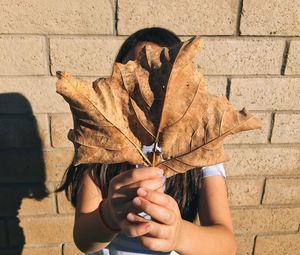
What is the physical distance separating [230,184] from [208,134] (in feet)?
3.55

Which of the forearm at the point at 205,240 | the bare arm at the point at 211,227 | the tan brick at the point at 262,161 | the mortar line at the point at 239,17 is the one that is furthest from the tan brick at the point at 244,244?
the mortar line at the point at 239,17

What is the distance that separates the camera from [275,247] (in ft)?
6.18

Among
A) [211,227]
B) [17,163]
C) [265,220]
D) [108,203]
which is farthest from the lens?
[265,220]

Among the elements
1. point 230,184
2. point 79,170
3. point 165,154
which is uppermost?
point 165,154

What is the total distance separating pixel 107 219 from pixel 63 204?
917mm

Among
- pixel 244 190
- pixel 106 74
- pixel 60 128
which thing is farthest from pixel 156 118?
pixel 244 190

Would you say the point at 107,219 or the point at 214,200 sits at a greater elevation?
the point at 107,219

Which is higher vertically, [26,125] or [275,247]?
[26,125]

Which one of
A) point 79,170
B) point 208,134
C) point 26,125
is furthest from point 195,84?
point 26,125

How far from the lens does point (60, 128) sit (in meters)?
1.49

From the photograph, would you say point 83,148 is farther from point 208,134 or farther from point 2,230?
point 2,230

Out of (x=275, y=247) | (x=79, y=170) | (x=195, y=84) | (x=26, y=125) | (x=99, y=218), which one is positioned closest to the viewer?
(x=195, y=84)

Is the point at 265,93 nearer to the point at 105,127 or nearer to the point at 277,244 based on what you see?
the point at 277,244

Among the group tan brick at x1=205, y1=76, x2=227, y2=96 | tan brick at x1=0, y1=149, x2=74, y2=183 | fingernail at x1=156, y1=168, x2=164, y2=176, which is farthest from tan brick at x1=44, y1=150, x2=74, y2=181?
fingernail at x1=156, y1=168, x2=164, y2=176
